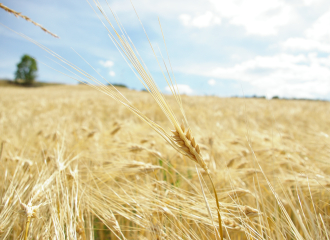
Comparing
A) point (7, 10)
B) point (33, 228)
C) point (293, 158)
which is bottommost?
point (33, 228)

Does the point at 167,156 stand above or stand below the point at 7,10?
below

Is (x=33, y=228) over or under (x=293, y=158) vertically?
under

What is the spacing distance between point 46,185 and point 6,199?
18 centimetres

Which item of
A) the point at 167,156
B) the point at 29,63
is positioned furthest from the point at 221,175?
the point at 29,63

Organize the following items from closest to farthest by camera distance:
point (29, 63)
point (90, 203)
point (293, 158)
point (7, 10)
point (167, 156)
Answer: point (7, 10) < point (90, 203) < point (293, 158) < point (167, 156) < point (29, 63)

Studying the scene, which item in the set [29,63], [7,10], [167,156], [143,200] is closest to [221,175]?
[143,200]

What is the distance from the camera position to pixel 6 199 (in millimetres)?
869

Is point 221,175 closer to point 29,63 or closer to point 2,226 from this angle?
point 2,226

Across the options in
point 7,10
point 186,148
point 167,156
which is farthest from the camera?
point 167,156

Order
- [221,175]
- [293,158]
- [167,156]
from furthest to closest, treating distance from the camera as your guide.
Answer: [167,156], [293,158], [221,175]

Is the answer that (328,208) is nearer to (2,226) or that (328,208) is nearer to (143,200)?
(143,200)

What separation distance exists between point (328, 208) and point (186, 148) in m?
1.12

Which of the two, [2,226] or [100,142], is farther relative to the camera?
[100,142]

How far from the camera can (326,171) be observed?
152cm
